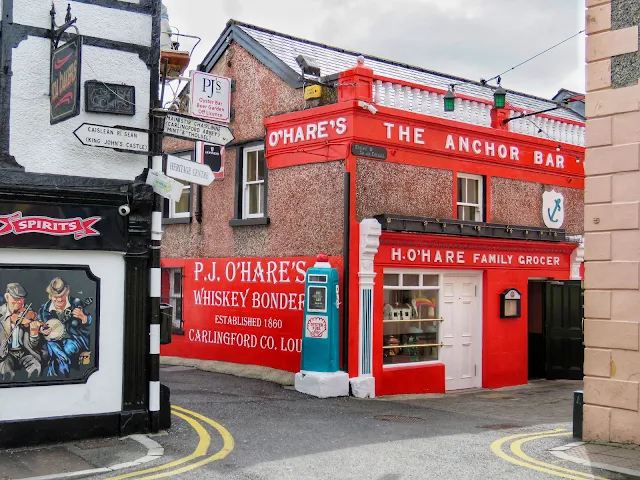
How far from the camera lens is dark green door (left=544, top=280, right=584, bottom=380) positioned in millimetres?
16547

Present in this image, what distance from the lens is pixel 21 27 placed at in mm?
9219

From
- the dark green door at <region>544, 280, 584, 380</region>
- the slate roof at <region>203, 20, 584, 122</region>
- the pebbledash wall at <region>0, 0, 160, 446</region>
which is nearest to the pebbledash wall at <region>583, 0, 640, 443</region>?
the pebbledash wall at <region>0, 0, 160, 446</region>

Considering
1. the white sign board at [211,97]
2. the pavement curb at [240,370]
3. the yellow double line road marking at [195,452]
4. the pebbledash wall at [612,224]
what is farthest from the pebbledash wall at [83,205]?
the pebbledash wall at [612,224]

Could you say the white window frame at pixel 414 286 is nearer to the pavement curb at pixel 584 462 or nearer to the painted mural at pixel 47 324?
the pavement curb at pixel 584 462

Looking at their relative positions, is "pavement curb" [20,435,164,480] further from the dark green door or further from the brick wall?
the dark green door

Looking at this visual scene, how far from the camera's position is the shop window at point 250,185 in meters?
15.6

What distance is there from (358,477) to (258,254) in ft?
26.5

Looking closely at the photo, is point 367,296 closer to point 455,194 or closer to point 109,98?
point 455,194

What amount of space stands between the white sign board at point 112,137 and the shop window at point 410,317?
596cm

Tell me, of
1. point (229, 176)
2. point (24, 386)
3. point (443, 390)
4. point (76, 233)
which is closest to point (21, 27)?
point (76, 233)

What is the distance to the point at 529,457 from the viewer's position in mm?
8750

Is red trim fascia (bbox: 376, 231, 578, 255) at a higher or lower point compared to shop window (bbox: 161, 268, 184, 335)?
higher

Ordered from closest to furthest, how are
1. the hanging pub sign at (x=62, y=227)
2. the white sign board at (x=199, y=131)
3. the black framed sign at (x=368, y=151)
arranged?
the hanging pub sign at (x=62, y=227), the white sign board at (x=199, y=131), the black framed sign at (x=368, y=151)

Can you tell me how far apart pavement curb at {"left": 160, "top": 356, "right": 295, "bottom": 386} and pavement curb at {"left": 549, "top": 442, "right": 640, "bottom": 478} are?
599 centimetres
